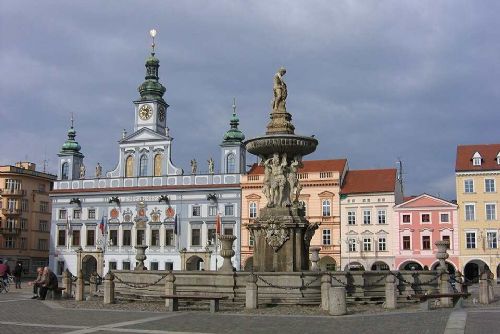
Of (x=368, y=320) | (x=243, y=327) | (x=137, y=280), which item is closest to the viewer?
(x=243, y=327)

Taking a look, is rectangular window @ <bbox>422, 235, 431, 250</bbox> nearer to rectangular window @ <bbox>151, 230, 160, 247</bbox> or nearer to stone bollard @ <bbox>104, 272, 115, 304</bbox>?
rectangular window @ <bbox>151, 230, 160, 247</bbox>

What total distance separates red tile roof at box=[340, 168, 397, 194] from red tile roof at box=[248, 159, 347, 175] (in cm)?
110

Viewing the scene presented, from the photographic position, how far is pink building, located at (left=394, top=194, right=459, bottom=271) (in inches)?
1975

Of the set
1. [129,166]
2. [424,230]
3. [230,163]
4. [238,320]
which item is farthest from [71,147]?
[238,320]

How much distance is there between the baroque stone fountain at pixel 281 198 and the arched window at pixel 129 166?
122 ft

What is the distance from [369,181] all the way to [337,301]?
127ft

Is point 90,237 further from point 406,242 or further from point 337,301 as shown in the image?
point 337,301


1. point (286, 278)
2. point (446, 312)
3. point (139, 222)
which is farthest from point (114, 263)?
point (446, 312)

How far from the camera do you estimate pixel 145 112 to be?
59688 mm

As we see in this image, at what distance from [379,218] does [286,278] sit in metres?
34.8

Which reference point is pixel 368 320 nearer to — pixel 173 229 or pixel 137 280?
pixel 137 280

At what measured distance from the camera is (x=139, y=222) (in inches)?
2266

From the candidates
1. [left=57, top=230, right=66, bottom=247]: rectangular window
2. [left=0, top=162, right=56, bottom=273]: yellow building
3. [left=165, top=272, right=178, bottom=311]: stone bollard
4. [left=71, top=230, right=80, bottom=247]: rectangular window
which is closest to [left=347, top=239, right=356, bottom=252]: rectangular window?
[left=71, top=230, right=80, bottom=247]: rectangular window

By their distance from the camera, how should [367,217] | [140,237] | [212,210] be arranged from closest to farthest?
[367,217], [212,210], [140,237]
